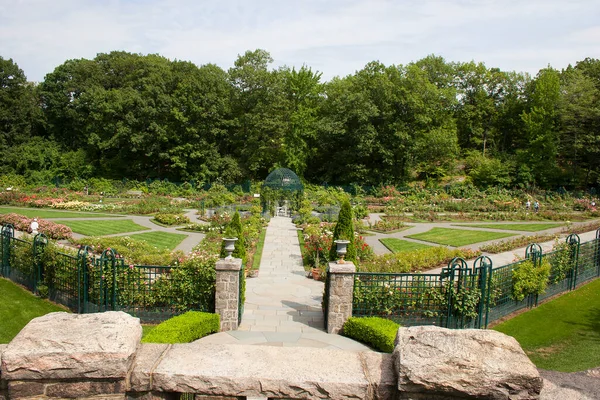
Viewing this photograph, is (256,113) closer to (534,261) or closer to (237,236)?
(237,236)

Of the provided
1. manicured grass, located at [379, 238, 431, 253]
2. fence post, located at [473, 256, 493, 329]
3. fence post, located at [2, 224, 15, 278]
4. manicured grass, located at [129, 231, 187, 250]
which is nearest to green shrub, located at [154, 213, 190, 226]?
manicured grass, located at [129, 231, 187, 250]

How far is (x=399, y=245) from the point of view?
19375 millimetres

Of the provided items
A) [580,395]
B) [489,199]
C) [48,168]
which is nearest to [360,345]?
[580,395]

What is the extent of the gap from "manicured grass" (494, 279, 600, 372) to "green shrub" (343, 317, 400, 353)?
2752 millimetres

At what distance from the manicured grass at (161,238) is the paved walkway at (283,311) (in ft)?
13.9

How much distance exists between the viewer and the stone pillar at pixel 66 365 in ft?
10.7

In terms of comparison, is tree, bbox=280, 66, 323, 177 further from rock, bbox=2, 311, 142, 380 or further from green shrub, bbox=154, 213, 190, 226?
rock, bbox=2, 311, 142, 380

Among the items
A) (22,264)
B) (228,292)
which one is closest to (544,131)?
(228,292)

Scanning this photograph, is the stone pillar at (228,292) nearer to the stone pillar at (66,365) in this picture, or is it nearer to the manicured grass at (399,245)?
the stone pillar at (66,365)

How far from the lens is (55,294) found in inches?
430

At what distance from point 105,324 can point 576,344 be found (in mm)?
9349

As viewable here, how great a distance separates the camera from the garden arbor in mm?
28281

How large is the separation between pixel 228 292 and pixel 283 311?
194 cm

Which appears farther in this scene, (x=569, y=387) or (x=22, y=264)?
(x=22, y=264)
